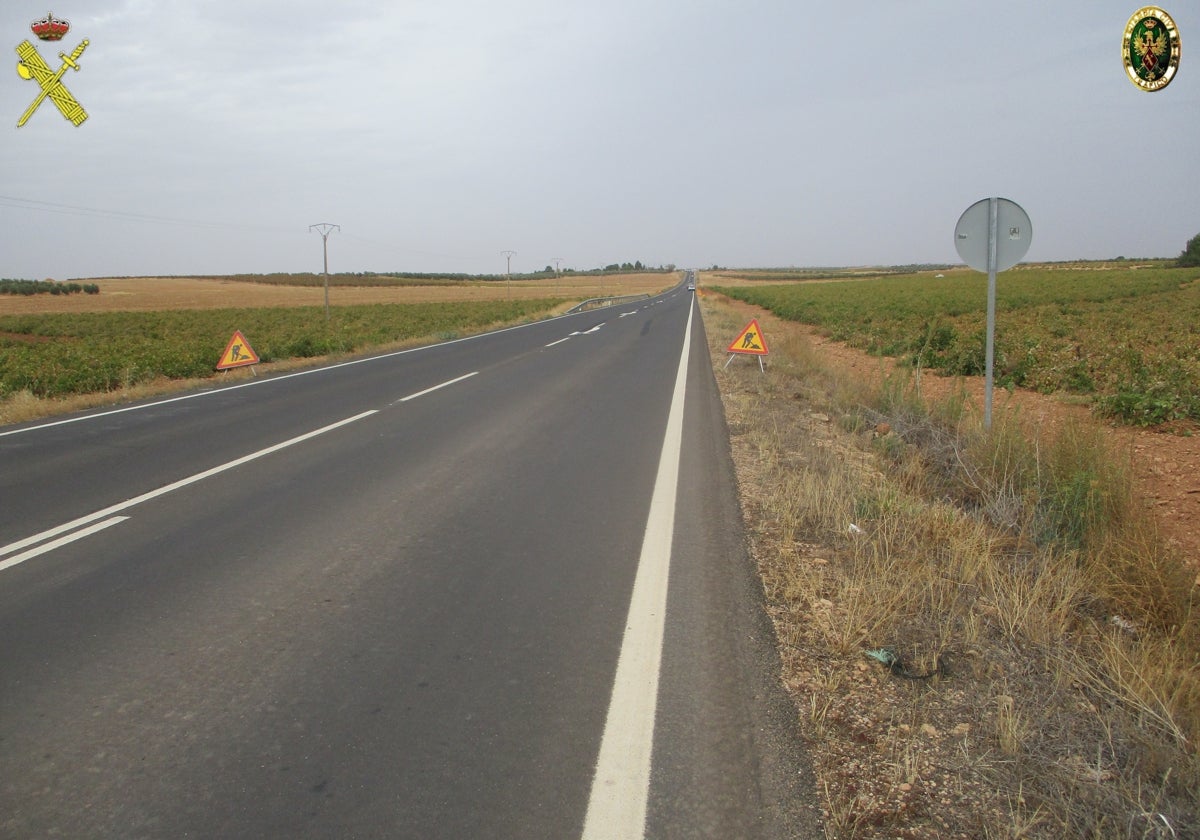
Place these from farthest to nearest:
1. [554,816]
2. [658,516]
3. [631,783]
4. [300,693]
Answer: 1. [658,516]
2. [300,693]
3. [631,783]
4. [554,816]

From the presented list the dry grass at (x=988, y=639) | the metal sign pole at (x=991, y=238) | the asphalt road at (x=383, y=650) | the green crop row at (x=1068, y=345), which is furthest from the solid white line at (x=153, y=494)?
the green crop row at (x=1068, y=345)

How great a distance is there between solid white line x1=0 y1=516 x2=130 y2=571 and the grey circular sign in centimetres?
737

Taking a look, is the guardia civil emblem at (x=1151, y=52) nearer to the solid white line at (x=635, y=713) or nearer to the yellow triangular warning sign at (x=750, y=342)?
the solid white line at (x=635, y=713)

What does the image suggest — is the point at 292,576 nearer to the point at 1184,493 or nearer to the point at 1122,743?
the point at 1122,743

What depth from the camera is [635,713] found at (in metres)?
3.21

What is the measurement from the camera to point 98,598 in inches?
171

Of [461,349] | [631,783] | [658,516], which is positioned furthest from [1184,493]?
[461,349]

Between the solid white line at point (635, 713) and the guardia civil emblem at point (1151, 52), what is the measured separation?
4.99 metres

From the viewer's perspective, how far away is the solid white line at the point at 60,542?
16.1 ft

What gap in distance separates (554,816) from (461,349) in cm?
1949

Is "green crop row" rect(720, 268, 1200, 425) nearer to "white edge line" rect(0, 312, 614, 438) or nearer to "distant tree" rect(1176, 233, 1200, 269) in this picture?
"white edge line" rect(0, 312, 614, 438)

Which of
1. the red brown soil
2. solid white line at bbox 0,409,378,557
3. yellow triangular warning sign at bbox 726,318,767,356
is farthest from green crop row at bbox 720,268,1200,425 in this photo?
solid white line at bbox 0,409,378,557

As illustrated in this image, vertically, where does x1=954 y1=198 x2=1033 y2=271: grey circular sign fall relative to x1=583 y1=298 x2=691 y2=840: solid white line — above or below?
above

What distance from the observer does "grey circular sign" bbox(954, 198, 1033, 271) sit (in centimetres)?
697
